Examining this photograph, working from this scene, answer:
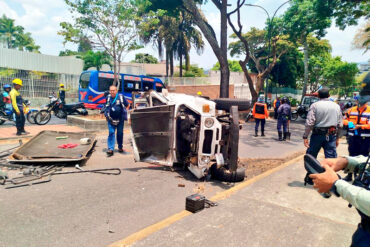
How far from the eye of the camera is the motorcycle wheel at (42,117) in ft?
37.9

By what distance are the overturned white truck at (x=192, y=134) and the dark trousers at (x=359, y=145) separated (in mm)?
2161

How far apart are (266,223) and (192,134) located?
2.00 meters

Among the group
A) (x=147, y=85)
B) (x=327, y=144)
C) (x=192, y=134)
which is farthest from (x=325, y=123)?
(x=147, y=85)

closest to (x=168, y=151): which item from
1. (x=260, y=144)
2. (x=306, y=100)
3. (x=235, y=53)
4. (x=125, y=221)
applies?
(x=125, y=221)

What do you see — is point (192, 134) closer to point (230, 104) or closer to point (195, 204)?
point (230, 104)

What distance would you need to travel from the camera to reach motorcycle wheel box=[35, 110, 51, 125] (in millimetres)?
11547

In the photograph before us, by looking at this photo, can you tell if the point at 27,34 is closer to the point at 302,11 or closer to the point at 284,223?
the point at 302,11

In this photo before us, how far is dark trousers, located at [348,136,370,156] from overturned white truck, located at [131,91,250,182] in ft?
7.09

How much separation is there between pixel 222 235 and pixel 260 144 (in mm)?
6741

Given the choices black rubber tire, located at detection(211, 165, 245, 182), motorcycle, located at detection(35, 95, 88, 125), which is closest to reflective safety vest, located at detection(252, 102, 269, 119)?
black rubber tire, located at detection(211, 165, 245, 182)

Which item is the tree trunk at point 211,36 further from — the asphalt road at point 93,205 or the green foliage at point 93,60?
the green foliage at point 93,60

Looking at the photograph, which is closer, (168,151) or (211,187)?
(211,187)

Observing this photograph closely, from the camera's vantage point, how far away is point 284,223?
3.19 meters

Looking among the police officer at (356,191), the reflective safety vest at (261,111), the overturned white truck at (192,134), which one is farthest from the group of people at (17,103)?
the police officer at (356,191)
